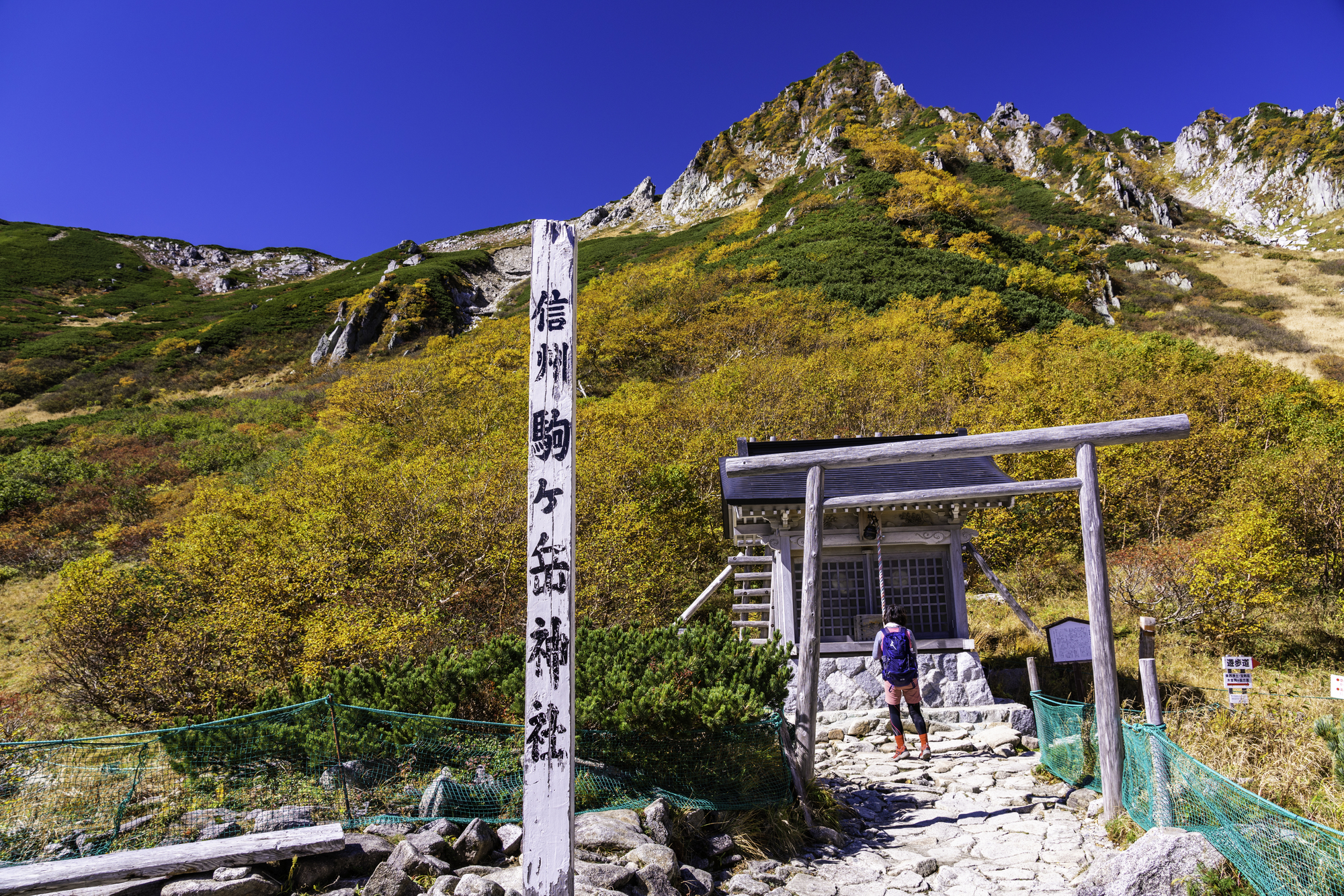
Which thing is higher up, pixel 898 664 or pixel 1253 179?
pixel 1253 179

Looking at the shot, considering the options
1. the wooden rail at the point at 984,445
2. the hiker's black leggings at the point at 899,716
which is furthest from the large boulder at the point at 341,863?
the hiker's black leggings at the point at 899,716

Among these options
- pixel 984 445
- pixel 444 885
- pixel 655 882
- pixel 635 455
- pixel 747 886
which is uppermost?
pixel 635 455

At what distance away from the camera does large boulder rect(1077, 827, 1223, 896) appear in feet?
14.1

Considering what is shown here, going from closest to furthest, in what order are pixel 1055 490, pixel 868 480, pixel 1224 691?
pixel 1055 490 → pixel 1224 691 → pixel 868 480

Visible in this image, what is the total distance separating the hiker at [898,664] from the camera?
314 inches

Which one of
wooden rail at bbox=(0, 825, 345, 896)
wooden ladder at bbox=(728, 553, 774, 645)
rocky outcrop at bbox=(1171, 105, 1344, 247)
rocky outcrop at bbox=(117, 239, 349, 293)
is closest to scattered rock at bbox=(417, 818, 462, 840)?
wooden rail at bbox=(0, 825, 345, 896)

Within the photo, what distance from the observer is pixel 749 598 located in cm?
1423

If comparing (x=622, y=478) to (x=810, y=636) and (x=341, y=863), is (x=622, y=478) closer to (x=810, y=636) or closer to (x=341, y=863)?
(x=810, y=636)

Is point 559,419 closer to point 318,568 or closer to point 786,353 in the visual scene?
point 318,568

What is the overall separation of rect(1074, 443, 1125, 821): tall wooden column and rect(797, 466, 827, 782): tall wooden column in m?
2.48

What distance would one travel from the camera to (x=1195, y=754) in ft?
20.7

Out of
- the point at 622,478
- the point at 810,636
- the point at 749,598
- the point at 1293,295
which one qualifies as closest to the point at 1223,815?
the point at 810,636

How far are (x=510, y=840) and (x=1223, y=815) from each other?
4.83 m

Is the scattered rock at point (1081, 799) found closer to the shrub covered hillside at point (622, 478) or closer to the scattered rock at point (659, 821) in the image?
the scattered rock at point (659, 821)
